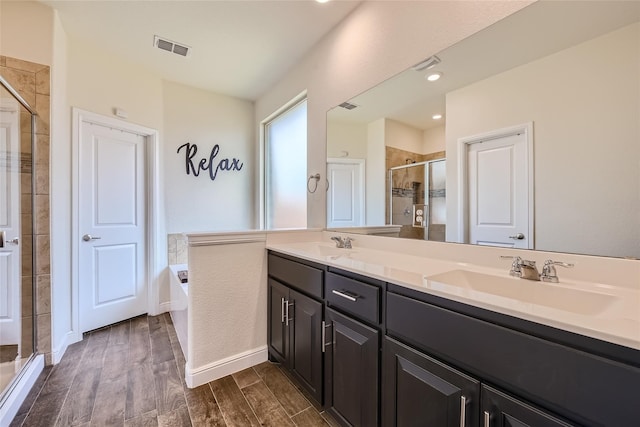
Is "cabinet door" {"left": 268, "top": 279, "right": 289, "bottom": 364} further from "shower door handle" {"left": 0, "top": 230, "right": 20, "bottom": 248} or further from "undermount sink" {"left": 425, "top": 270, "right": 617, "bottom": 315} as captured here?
"shower door handle" {"left": 0, "top": 230, "right": 20, "bottom": 248}

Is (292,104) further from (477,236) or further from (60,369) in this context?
(60,369)

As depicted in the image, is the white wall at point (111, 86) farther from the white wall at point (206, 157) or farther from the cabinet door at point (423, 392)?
the cabinet door at point (423, 392)

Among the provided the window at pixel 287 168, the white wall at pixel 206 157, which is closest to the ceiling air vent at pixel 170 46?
the white wall at pixel 206 157

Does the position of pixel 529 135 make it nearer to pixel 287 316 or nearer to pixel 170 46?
pixel 287 316

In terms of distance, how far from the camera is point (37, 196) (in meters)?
2.04

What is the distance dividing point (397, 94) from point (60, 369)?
10.2ft

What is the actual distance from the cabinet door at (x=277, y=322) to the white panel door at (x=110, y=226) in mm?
1896

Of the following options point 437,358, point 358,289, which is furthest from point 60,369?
point 437,358

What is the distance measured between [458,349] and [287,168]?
8.94ft

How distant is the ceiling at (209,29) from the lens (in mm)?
2051

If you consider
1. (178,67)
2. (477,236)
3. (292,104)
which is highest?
(178,67)

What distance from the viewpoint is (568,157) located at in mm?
1072

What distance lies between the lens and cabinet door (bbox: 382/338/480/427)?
836 millimetres

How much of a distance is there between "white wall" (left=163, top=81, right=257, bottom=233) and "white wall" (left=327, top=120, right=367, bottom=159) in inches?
71.4
